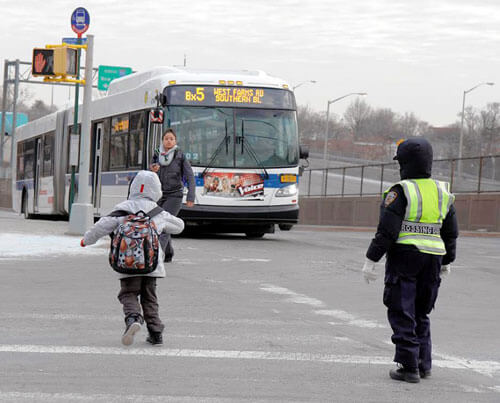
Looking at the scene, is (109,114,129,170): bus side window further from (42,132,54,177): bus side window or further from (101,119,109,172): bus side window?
(42,132,54,177): bus side window

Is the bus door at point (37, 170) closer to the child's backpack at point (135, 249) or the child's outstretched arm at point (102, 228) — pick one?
the child's outstretched arm at point (102, 228)

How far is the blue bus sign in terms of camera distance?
2139 centimetres

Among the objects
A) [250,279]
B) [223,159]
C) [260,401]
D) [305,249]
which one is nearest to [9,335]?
[260,401]

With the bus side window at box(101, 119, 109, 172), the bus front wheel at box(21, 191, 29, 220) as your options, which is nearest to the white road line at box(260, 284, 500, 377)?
the bus side window at box(101, 119, 109, 172)

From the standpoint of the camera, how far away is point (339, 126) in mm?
142125

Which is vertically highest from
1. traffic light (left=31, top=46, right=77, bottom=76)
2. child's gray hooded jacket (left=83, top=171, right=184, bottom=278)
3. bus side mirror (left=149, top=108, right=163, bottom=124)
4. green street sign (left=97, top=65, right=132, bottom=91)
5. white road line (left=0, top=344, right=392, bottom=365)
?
green street sign (left=97, top=65, right=132, bottom=91)

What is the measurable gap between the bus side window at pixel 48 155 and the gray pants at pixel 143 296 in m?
22.2

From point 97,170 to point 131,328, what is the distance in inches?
695

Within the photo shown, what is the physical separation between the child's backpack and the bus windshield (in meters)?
12.4

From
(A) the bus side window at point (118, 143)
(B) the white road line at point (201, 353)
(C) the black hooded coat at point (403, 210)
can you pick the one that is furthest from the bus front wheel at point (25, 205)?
(C) the black hooded coat at point (403, 210)

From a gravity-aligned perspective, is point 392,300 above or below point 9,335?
above

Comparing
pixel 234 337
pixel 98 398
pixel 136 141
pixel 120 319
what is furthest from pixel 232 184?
pixel 98 398

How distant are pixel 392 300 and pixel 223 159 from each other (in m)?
13.5

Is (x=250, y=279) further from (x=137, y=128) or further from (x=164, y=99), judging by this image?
(x=137, y=128)
